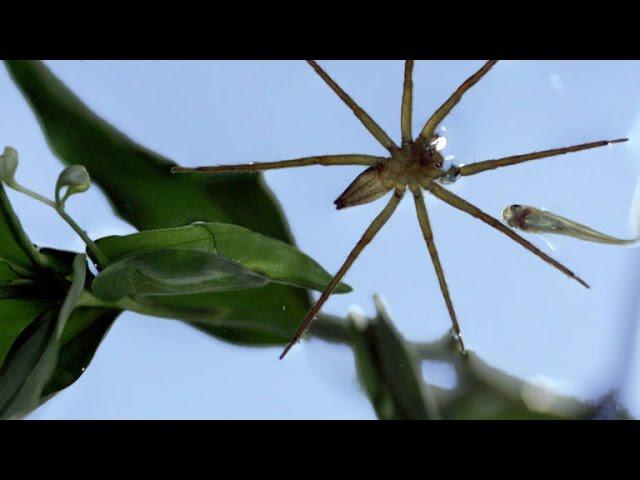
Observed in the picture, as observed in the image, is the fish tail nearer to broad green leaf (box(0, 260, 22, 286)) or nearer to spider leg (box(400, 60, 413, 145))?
spider leg (box(400, 60, 413, 145))

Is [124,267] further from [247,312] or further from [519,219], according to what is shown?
[519,219]

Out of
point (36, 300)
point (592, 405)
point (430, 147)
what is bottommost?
point (36, 300)

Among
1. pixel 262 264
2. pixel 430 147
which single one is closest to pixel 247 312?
pixel 262 264

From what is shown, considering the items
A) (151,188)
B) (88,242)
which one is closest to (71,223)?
(88,242)

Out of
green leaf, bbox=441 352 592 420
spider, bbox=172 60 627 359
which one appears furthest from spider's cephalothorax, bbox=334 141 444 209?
green leaf, bbox=441 352 592 420

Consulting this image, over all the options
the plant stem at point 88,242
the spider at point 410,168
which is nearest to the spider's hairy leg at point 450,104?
the spider at point 410,168
